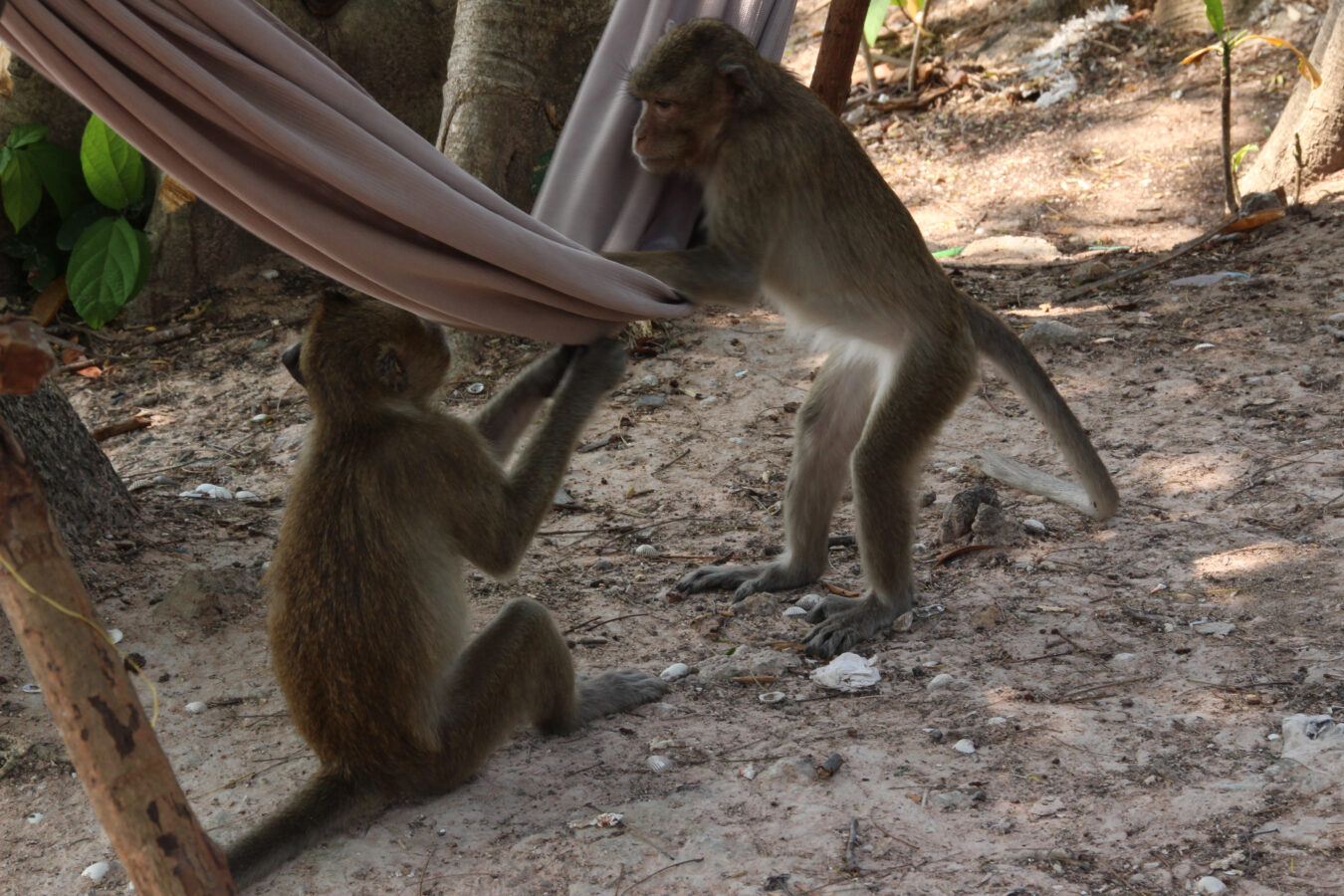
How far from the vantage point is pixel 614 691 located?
394cm

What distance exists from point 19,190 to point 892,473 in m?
6.17

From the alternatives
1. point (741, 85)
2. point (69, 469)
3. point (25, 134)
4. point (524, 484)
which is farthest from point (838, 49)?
point (25, 134)

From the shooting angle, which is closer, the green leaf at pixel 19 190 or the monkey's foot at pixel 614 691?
the monkey's foot at pixel 614 691

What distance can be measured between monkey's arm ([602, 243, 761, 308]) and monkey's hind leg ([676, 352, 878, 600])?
0.71m

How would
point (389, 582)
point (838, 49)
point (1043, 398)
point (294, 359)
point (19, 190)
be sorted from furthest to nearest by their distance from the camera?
point (19, 190) < point (838, 49) < point (1043, 398) < point (294, 359) < point (389, 582)

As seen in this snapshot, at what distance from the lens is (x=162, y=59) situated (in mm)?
3232

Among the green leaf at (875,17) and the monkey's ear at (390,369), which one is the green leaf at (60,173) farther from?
the green leaf at (875,17)

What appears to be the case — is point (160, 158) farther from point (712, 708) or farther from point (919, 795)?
point (919, 795)

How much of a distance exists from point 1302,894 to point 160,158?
11.1 ft

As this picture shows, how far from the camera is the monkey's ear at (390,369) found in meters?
Result: 3.31

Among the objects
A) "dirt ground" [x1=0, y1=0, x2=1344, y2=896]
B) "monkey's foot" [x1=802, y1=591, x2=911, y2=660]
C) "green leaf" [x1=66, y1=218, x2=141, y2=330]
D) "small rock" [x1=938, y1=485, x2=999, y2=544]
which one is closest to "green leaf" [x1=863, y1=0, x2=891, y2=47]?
"dirt ground" [x1=0, y1=0, x2=1344, y2=896]

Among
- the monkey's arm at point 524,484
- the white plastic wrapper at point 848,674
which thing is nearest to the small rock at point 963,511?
the white plastic wrapper at point 848,674

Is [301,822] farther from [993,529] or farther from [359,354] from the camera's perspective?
[993,529]

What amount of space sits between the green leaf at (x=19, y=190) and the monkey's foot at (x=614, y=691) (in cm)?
568
